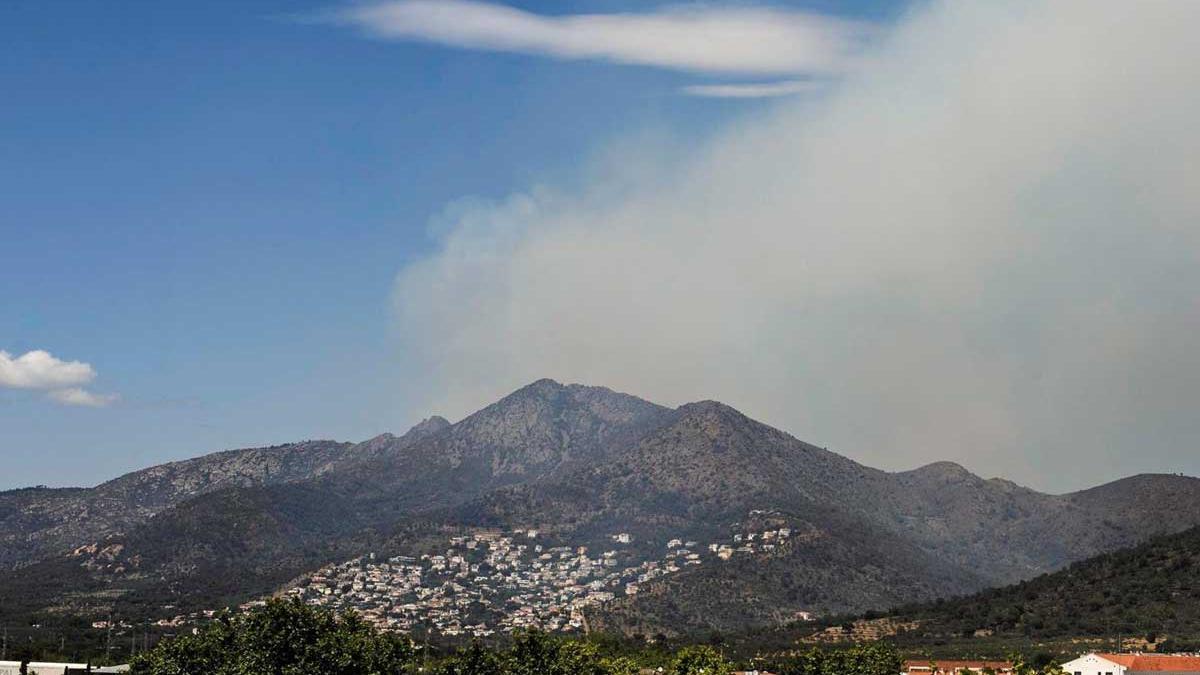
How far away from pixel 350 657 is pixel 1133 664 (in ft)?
224

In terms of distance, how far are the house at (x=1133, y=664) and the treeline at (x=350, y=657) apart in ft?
55.7

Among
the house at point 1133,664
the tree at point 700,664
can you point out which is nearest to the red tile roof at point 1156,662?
the house at point 1133,664

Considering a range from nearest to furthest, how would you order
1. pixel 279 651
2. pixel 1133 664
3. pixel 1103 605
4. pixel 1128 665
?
pixel 1128 665 → pixel 1133 664 → pixel 279 651 → pixel 1103 605

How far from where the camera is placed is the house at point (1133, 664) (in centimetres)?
11975

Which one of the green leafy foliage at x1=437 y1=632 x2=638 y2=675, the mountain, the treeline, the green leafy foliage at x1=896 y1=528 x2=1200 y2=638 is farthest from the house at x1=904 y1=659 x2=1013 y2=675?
the green leafy foliage at x1=437 y1=632 x2=638 y2=675

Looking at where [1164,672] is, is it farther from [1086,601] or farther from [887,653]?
[1086,601]

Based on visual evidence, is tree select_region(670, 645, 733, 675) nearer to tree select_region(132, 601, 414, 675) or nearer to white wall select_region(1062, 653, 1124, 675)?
tree select_region(132, 601, 414, 675)

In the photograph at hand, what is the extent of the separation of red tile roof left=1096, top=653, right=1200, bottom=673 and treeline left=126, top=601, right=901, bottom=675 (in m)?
19.4

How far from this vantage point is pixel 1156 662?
4764 inches

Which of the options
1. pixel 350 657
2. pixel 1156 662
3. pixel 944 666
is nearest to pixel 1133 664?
pixel 1156 662

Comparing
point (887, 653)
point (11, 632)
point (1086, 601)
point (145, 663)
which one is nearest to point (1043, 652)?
point (887, 653)

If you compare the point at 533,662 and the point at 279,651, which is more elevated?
the point at 279,651

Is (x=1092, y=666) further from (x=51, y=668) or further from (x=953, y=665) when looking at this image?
(x=51, y=668)

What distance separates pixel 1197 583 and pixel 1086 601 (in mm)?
13418
